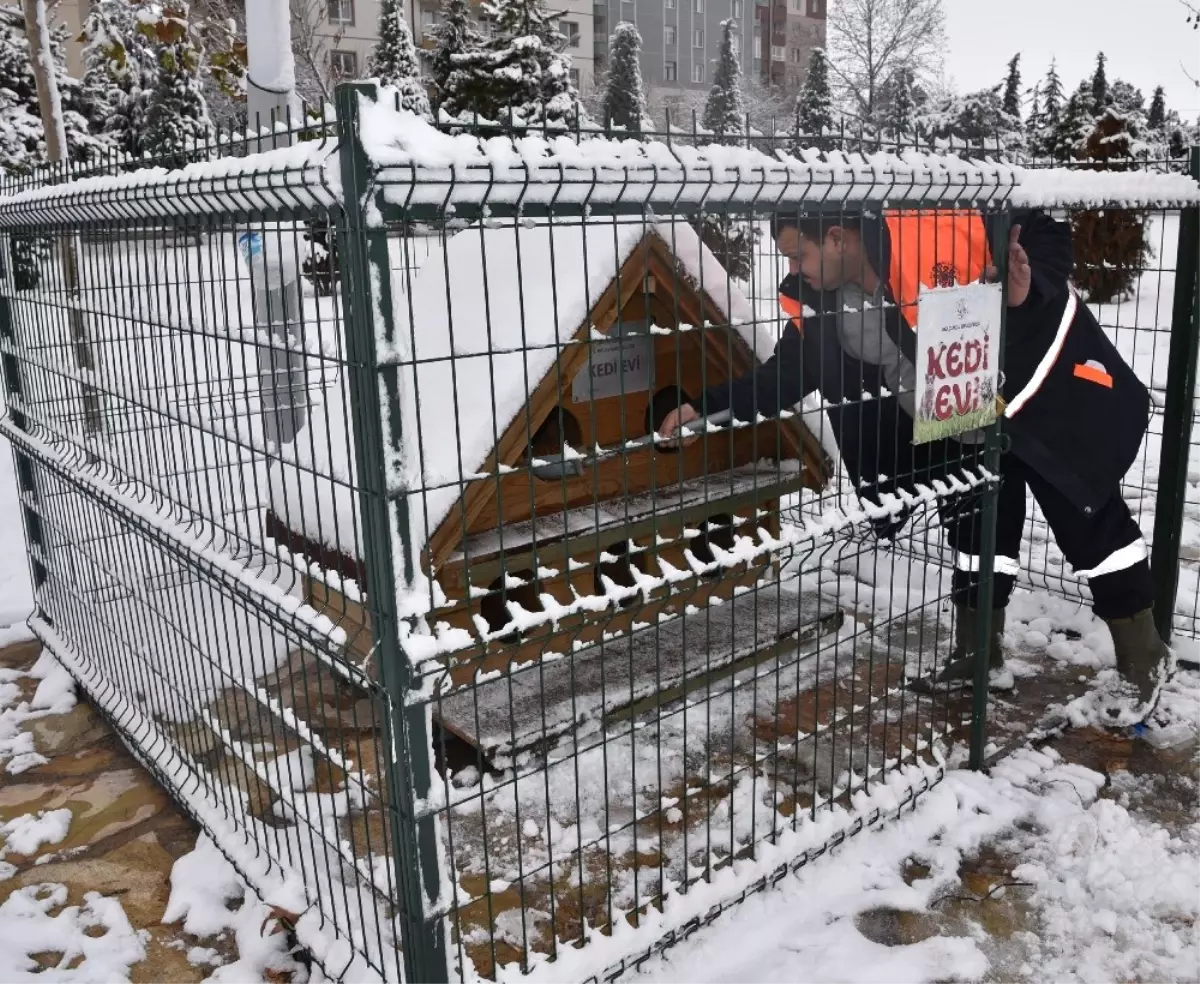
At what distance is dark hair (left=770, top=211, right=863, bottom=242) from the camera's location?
9.48 ft

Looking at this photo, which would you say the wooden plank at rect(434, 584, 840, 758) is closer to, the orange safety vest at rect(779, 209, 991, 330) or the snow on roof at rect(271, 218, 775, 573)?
the snow on roof at rect(271, 218, 775, 573)

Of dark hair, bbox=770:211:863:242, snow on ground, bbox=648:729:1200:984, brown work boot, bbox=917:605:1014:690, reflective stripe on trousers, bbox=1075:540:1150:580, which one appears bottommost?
snow on ground, bbox=648:729:1200:984

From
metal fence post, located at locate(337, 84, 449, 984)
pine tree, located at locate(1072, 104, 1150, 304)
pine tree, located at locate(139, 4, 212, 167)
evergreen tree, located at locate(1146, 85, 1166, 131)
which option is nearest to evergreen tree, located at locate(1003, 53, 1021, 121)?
evergreen tree, located at locate(1146, 85, 1166, 131)

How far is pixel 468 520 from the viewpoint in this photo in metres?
3.51

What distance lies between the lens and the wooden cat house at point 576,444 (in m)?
2.77

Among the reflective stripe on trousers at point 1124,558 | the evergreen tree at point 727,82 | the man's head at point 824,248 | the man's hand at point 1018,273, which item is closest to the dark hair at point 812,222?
the man's head at point 824,248

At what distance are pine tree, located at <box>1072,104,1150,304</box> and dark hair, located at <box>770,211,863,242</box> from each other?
1487mm

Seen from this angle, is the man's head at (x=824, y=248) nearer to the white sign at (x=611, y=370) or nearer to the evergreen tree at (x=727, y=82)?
the white sign at (x=611, y=370)

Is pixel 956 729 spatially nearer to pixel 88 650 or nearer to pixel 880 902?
pixel 880 902

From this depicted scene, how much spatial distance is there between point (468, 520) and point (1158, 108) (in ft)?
164

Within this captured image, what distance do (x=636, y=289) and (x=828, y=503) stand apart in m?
0.99

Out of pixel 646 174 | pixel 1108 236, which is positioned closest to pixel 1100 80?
pixel 1108 236

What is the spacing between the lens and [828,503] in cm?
346

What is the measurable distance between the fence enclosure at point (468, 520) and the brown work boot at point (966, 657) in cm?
9
